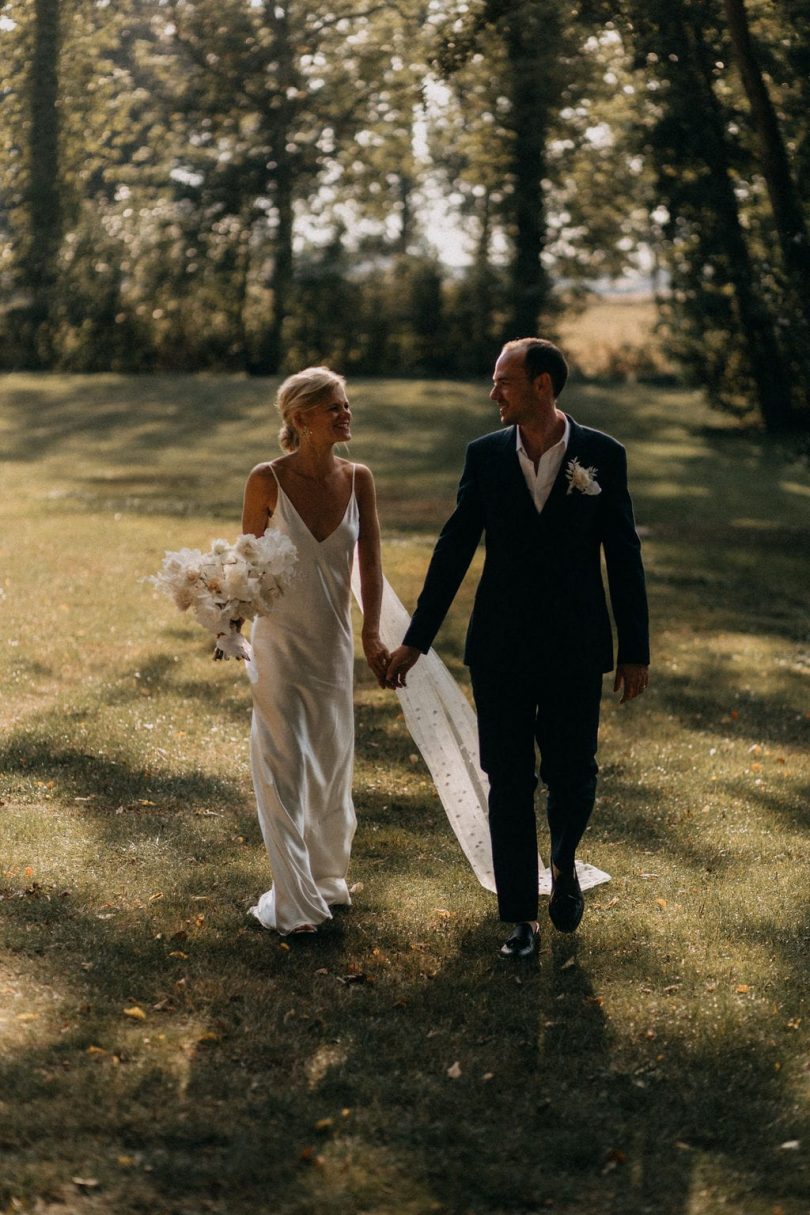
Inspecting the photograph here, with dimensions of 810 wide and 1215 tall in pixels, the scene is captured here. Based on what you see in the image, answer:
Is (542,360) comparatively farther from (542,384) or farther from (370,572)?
(370,572)

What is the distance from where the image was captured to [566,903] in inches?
248

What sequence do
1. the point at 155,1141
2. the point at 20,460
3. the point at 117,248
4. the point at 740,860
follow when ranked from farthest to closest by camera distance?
the point at 117,248, the point at 20,460, the point at 740,860, the point at 155,1141

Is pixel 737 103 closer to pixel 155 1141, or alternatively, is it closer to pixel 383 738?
pixel 383 738

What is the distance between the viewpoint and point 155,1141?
180 inches

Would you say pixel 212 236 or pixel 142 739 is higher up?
pixel 212 236

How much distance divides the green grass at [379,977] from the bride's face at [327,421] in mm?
2065

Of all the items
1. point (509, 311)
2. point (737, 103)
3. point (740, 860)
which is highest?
point (737, 103)

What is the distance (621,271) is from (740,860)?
118 ft

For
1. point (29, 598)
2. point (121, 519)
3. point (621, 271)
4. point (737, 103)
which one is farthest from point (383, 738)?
point (621, 271)

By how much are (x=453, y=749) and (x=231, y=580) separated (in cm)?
161

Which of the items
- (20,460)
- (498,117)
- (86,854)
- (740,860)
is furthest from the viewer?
(498,117)

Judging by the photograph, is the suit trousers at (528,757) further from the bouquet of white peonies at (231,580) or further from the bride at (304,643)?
the bouquet of white peonies at (231,580)

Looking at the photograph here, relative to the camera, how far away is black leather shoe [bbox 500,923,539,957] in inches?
246

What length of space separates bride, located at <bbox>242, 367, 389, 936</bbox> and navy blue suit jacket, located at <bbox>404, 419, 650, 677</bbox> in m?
0.58
